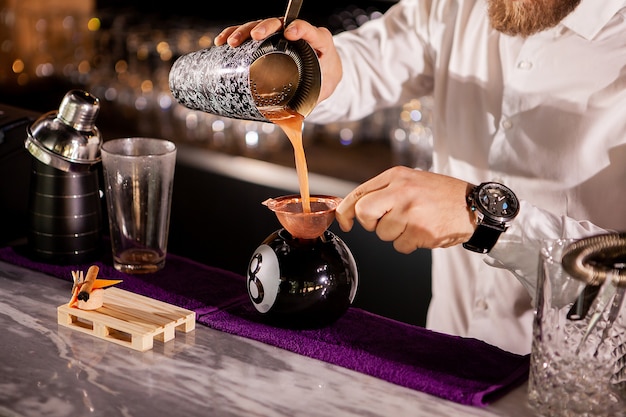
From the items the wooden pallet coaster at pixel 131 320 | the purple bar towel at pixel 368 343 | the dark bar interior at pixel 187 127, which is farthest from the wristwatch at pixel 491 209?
the dark bar interior at pixel 187 127

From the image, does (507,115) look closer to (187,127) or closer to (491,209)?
(491,209)

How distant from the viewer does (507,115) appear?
2.01 m

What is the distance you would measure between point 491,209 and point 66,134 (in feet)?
2.82

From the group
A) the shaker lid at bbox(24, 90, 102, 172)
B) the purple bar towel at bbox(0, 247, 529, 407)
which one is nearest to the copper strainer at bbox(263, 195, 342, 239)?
the purple bar towel at bbox(0, 247, 529, 407)

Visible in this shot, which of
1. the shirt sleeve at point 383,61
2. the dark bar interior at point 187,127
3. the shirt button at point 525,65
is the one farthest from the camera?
the dark bar interior at point 187,127

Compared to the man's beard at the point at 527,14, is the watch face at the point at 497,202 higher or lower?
lower

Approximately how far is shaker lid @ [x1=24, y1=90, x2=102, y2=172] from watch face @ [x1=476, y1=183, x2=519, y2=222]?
80 centimetres

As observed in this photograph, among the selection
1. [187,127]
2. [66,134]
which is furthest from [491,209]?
[187,127]

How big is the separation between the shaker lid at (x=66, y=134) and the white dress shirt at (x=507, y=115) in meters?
0.70

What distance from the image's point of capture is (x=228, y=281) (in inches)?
69.3

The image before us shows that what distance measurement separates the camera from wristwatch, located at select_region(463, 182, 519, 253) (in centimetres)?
148

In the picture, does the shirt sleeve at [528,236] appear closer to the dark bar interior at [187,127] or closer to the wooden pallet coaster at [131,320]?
the wooden pallet coaster at [131,320]

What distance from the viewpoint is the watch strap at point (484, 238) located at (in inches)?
58.8

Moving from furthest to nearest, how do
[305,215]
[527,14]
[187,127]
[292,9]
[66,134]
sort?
[187,127], [527,14], [66,134], [292,9], [305,215]
